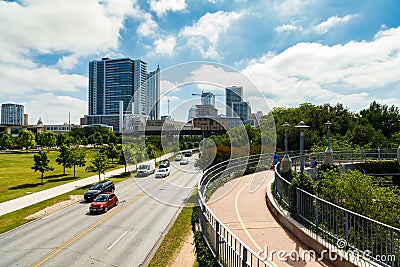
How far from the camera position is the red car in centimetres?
1986

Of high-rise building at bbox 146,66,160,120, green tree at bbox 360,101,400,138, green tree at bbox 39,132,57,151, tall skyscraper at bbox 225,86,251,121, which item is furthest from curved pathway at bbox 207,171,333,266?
green tree at bbox 39,132,57,151

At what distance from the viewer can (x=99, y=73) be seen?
552 feet

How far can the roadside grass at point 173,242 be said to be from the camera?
11405 mm

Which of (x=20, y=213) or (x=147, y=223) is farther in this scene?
(x=20, y=213)

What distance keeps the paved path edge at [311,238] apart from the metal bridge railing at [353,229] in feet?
0.96

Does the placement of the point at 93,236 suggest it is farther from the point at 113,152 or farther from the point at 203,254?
the point at 113,152

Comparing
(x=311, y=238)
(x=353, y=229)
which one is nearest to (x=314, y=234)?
(x=311, y=238)

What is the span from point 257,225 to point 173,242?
14.2ft

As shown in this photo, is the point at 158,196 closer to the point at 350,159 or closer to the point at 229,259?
the point at 350,159

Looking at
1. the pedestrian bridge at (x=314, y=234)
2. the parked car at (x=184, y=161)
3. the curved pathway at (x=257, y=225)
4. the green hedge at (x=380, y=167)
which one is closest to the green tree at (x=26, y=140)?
the parked car at (x=184, y=161)

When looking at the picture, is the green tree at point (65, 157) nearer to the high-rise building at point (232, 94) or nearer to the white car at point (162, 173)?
the white car at point (162, 173)

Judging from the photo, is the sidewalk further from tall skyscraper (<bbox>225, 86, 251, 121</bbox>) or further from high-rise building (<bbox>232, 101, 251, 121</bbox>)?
high-rise building (<bbox>232, 101, 251, 121</bbox>)

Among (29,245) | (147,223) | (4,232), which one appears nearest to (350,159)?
(147,223)

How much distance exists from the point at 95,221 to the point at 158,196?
7759 mm
